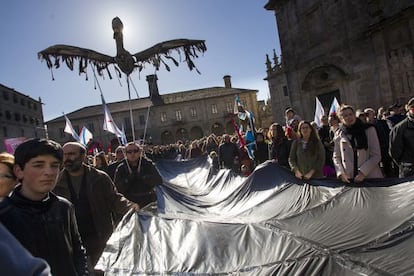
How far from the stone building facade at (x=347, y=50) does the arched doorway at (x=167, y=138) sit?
1464 inches

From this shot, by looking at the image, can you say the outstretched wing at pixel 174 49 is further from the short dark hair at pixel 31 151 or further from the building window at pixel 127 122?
the building window at pixel 127 122

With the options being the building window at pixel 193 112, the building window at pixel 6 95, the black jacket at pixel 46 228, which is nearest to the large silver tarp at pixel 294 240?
the black jacket at pixel 46 228

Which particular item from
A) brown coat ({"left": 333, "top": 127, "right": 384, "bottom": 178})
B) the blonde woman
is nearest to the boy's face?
brown coat ({"left": 333, "top": 127, "right": 384, "bottom": 178})

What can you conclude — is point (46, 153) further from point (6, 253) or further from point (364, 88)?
point (364, 88)

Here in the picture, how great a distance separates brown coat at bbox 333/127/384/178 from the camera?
489 cm

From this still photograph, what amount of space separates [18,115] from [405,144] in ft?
194

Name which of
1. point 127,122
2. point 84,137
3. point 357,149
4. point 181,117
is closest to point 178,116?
point 181,117

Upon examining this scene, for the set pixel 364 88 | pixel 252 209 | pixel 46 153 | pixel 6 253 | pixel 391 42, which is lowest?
pixel 252 209

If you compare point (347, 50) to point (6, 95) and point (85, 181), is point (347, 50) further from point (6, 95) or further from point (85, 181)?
point (6, 95)

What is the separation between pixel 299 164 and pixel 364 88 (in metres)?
13.3

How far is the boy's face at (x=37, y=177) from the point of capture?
6.80ft

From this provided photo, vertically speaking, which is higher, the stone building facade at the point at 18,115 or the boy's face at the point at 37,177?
the stone building facade at the point at 18,115

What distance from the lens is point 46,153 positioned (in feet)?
6.98

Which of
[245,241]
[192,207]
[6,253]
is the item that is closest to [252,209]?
[192,207]
